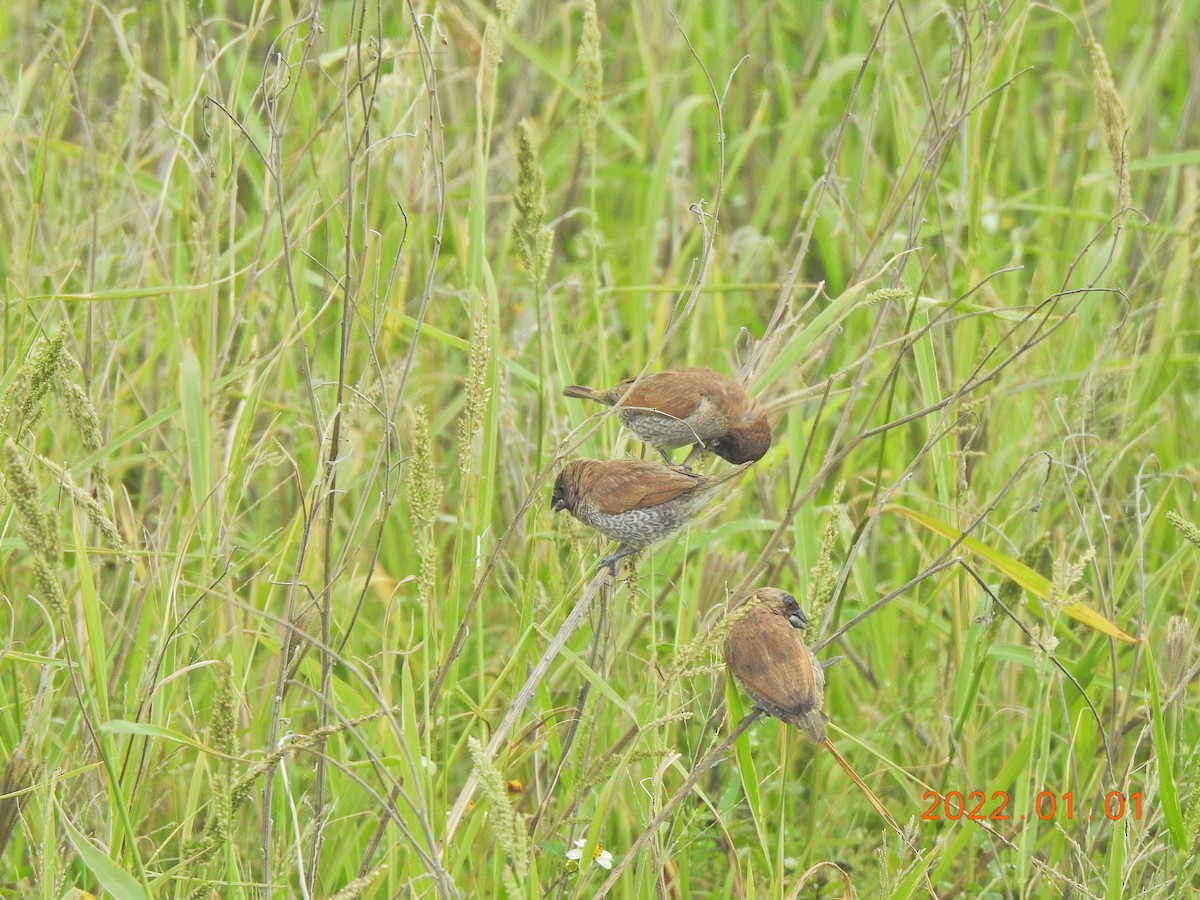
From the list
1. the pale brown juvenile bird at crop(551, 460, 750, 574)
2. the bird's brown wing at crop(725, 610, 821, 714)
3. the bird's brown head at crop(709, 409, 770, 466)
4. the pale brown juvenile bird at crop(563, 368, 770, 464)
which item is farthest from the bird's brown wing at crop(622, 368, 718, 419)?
the bird's brown wing at crop(725, 610, 821, 714)

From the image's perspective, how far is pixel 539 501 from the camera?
93.5 inches

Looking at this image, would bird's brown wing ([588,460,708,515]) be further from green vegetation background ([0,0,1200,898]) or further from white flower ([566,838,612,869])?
white flower ([566,838,612,869])

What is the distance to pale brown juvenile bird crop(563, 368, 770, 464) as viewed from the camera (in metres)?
2.49

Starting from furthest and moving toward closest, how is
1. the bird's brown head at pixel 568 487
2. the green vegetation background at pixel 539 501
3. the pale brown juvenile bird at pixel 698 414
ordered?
the pale brown juvenile bird at pixel 698 414 → the bird's brown head at pixel 568 487 → the green vegetation background at pixel 539 501

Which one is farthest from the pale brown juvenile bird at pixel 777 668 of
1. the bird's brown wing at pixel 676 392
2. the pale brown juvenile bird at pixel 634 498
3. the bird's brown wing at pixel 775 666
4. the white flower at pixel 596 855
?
the bird's brown wing at pixel 676 392

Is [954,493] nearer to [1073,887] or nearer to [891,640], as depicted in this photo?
[891,640]

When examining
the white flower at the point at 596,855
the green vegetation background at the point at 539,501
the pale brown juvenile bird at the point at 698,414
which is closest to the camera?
the green vegetation background at the point at 539,501

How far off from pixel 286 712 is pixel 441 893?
90 centimetres

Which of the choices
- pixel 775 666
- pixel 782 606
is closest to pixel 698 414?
pixel 782 606

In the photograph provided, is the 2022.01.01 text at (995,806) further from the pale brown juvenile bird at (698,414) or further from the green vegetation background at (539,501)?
the pale brown juvenile bird at (698,414)

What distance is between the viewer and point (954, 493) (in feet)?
9.47

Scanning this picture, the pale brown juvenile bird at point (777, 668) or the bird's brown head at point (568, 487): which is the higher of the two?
the bird's brown head at point (568, 487)

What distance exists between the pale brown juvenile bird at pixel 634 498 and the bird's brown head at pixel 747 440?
25cm

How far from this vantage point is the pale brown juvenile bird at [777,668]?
6.57 feet
